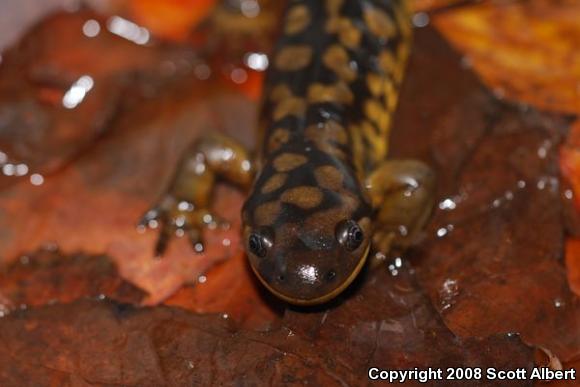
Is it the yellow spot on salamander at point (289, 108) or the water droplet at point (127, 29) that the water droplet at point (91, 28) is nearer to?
the water droplet at point (127, 29)

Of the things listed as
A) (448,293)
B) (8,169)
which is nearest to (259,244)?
(448,293)

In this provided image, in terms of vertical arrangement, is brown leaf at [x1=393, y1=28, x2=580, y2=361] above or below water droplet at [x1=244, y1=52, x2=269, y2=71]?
above

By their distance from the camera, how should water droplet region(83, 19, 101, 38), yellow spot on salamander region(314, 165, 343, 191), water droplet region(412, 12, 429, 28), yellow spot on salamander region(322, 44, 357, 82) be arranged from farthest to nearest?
water droplet region(83, 19, 101, 38)
water droplet region(412, 12, 429, 28)
yellow spot on salamander region(322, 44, 357, 82)
yellow spot on salamander region(314, 165, 343, 191)

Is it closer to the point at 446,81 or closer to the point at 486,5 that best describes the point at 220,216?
the point at 446,81

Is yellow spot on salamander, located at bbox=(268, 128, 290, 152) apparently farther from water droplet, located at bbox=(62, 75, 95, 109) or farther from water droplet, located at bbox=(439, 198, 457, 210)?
water droplet, located at bbox=(62, 75, 95, 109)

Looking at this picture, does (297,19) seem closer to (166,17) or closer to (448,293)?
(166,17)

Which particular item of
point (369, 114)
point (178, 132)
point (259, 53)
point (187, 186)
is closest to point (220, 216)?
point (187, 186)

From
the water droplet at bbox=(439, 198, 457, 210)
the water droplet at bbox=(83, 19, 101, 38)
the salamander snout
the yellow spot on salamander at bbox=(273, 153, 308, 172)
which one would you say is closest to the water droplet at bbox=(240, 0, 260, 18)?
the water droplet at bbox=(83, 19, 101, 38)

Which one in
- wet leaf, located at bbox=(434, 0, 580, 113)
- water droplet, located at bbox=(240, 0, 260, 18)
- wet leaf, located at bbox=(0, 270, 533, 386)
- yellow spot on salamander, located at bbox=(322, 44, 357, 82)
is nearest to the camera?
wet leaf, located at bbox=(0, 270, 533, 386)
